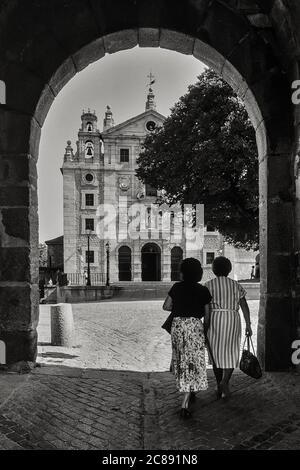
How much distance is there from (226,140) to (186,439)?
50.0 ft

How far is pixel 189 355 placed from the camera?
4297mm

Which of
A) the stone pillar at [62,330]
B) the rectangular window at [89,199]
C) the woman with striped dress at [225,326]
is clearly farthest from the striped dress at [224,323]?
the rectangular window at [89,199]

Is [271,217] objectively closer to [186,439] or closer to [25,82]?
[186,439]

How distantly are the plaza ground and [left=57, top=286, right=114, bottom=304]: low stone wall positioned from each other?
16.1 meters

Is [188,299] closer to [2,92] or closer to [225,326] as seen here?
[225,326]

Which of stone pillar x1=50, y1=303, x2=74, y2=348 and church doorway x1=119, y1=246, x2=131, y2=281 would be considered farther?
church doorway x1=119, y1=246, x2=131, y2=281

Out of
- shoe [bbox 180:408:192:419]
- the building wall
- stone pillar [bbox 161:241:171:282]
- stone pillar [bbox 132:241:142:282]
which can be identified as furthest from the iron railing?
shoe [bbox 180:408:192:419]

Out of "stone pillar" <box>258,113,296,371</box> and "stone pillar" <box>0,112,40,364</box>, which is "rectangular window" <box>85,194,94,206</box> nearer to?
"stone pillar" <box>0,112,40,364</box>

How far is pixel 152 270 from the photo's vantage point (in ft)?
132

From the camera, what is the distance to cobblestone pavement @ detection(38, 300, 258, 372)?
265 inches

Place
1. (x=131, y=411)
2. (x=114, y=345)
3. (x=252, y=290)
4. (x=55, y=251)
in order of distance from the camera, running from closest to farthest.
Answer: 1. (x=131, y=411)
2. (x=114, y=345)
3. (x=252, y=290)
4. (x=55, y=251)

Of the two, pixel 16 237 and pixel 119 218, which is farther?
pixel 119 218

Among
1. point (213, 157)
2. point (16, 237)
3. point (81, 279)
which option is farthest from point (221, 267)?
point (81, 279)

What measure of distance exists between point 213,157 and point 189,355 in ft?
46.3
